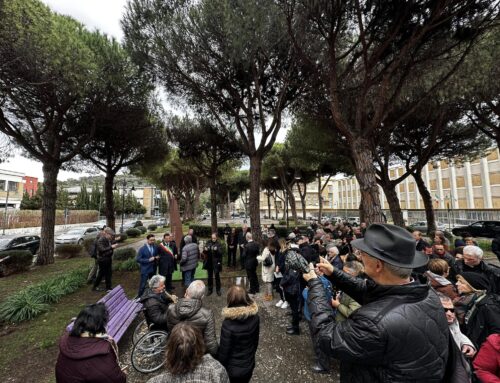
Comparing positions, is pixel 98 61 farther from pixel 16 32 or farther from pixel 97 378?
pixel 97 378

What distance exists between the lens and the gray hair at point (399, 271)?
1.32 meters

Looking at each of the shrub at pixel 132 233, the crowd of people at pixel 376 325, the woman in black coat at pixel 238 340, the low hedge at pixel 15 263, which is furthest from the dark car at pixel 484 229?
the shrub at pixel 132 233

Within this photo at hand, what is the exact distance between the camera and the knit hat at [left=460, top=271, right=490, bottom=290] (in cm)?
313

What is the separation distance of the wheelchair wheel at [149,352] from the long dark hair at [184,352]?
2.27m

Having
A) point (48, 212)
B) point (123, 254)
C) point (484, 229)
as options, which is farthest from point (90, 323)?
point (484, 229)

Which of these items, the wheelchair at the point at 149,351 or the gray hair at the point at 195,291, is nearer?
the gray hair at the point at 195,291

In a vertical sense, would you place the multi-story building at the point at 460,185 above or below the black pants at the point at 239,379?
above

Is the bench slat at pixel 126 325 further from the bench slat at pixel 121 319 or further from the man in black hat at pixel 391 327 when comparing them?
the man in black hat at pixel 391 327

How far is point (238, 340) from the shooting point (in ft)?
8.15

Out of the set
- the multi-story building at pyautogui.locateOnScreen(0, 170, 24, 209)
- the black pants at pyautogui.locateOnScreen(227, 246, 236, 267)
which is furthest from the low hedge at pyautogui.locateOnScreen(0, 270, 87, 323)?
the multi-story building at pyautogui.locateOnScreen(0, 170, 24, 209)

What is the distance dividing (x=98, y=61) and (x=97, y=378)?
11.7m

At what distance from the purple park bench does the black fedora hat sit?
4101 millimetres

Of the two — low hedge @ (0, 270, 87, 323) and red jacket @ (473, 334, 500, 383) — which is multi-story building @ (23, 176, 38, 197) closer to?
low hedge @ (0, 270, 87, 323)

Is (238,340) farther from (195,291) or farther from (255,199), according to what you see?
(255,199)
